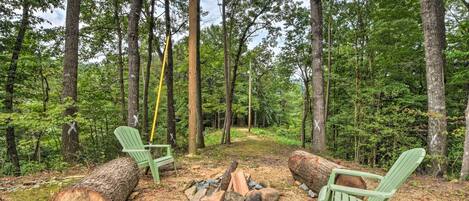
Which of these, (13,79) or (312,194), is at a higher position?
(13,79)

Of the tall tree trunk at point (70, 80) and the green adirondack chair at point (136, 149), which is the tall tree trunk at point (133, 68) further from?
the green adirondack chair at point (136, 149)

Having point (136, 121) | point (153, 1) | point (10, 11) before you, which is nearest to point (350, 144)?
point (136, 121)

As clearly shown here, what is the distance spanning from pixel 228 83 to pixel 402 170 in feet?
26.0

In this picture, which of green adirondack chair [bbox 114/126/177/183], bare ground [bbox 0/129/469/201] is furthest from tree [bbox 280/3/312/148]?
green adirondack chair [bbox 114/126/177/183]

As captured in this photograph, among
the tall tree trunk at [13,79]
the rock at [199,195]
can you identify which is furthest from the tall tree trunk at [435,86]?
the tall tree trunk at [13,79]

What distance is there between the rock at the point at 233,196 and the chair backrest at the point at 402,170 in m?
1.38

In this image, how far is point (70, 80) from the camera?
552cm

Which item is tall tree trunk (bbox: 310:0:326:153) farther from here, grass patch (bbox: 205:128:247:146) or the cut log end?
grass patch (bbox: 205:128:247:146)

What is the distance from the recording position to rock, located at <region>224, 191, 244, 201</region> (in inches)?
122

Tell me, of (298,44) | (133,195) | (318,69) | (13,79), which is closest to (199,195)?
(133,195)

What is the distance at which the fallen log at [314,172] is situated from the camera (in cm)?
306

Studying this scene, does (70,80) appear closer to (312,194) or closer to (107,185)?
(107,185)

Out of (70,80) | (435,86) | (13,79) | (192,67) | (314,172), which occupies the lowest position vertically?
(314,172)

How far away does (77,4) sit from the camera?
→ 5.67 meters
